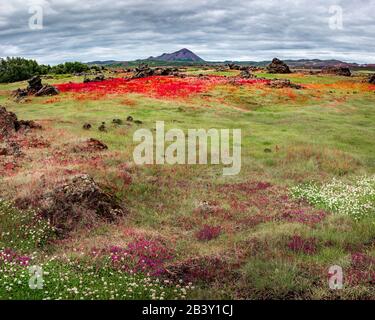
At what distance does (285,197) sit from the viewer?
72.4ft

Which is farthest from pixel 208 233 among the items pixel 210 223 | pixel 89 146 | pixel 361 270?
pixel 89 146

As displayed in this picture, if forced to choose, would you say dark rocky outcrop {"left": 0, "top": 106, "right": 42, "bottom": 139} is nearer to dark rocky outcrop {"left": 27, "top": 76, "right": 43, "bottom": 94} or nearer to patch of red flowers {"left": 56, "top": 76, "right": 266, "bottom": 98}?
patch of red flowers {"left": 56, "top": 76, "right": 266, "bottom": 98}

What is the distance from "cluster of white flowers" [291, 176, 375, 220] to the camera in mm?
19016

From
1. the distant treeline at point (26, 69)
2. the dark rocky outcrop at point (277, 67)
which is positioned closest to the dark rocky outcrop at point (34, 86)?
the distant treeline at point (26, 69)

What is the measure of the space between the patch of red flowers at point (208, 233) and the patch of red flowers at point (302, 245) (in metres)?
2.92

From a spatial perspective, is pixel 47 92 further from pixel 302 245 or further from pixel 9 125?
pixel 302 245

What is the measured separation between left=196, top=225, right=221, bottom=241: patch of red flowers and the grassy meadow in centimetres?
4

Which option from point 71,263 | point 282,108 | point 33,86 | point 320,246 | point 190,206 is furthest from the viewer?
point 33,86

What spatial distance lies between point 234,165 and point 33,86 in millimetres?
51538

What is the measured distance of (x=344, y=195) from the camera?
2133cm

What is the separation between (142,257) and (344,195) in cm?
1193

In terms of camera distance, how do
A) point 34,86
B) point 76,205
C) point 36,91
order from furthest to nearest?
point 34,86
point 36,91
point 76,205

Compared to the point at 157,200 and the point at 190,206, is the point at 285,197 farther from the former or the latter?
the point at 157,200
